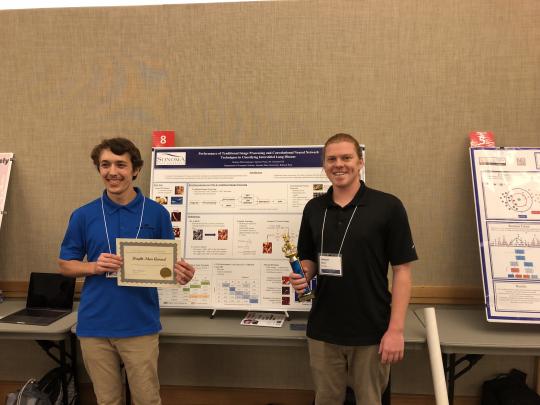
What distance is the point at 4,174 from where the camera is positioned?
2408 mm

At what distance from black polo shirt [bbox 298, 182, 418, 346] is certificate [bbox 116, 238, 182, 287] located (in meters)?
0.69

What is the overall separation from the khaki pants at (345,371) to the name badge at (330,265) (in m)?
0.32

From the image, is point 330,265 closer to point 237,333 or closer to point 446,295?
point 237,333

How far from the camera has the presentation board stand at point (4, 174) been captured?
239 cm

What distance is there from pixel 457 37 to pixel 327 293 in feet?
5.71

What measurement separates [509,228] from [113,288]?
2051mm

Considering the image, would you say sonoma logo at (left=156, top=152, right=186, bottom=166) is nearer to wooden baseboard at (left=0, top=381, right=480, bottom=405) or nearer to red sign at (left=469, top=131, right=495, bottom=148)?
wooden baseboard at (left=0, top=381, right=480, bottom=405)

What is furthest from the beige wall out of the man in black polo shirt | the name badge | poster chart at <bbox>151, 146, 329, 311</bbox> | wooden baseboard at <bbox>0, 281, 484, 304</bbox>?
the name badge

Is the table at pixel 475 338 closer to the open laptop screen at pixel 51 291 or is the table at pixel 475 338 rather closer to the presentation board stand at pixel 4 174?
the open laptop screen at pixel 51 291

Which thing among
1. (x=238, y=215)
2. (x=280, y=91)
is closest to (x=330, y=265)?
(x=238, y=215)

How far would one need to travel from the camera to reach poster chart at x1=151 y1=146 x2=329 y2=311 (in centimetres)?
213

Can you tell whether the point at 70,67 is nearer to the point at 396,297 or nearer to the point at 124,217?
the point at 124,217

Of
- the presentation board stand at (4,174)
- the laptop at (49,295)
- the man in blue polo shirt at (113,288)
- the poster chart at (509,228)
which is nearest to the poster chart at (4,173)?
the presentation board stand at (4,174)

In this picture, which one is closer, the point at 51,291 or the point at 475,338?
the point at 475,338
